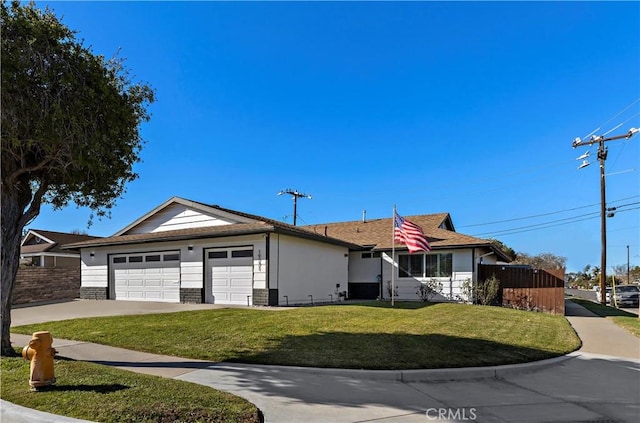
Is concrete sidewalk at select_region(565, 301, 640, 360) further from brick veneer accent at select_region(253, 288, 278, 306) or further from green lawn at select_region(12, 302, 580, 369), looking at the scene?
brick veneer accent at select_region(253, 288, 278, 306)

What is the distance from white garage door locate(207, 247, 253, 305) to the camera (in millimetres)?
17016

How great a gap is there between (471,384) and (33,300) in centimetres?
2139

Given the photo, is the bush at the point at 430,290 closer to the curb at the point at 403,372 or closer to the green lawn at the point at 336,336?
the green lawn at the point at 336,336

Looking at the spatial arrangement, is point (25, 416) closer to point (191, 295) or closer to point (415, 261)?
point (191, 295)

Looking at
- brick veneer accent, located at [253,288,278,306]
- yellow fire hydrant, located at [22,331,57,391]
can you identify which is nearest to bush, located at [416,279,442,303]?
brick veneer accent, located at [253,288,278,306]

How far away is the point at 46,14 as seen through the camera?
7.38 metres

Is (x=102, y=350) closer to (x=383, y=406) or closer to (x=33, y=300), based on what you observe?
(x=383, y=406)

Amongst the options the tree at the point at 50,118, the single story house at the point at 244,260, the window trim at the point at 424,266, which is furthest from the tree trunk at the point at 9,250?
the window trim at the point at 424,266

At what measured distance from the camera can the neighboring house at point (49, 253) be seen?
27.3m

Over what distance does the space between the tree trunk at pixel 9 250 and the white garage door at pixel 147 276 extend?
1103 cm

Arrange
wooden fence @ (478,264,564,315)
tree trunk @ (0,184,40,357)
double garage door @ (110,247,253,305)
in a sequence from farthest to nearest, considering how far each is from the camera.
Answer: wooden fence @ (478,264,564,315), double garage door @ (110,247,253,305), tree trunk @ (0,184,40,357)

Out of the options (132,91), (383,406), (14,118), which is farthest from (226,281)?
(383,406)
